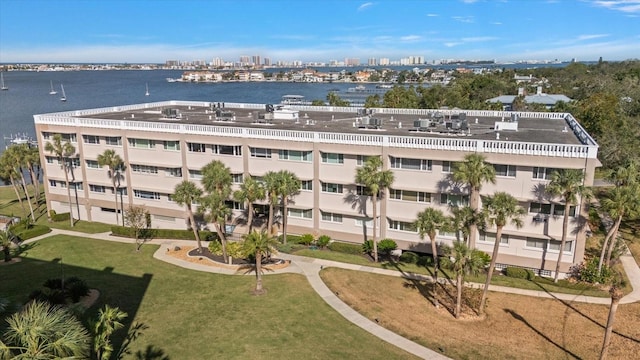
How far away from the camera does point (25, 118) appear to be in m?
163

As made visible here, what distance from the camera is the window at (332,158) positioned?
50.8m

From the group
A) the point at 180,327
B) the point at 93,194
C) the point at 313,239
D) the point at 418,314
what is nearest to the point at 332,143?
the point at 313,239

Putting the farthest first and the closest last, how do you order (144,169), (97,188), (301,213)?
(97,188)
(144,169)
(301,213)

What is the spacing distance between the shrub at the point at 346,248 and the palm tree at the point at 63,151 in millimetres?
34375

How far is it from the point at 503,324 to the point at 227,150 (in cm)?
3463

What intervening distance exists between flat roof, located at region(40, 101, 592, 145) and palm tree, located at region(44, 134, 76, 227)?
15.8 feet

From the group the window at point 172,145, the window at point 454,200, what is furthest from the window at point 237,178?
the window at point 454,200

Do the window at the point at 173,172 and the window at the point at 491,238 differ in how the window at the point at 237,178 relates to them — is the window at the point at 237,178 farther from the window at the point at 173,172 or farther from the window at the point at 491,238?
the window at the point at 491,238

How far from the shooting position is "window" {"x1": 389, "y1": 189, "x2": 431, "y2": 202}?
47938 millimetres

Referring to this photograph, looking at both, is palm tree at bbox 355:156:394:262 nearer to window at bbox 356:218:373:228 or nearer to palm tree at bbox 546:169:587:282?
window at bbox 356:218:373:228


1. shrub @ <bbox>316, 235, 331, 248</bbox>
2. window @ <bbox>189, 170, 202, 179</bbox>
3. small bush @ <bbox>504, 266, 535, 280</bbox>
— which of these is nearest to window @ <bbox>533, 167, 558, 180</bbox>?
small bush @ <bbox>504, 266, 535, 280</bbox>

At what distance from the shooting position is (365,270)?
4581 centimetres

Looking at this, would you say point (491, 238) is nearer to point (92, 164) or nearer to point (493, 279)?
point (493, 279)

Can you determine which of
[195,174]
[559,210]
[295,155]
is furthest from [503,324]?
[195,174]
